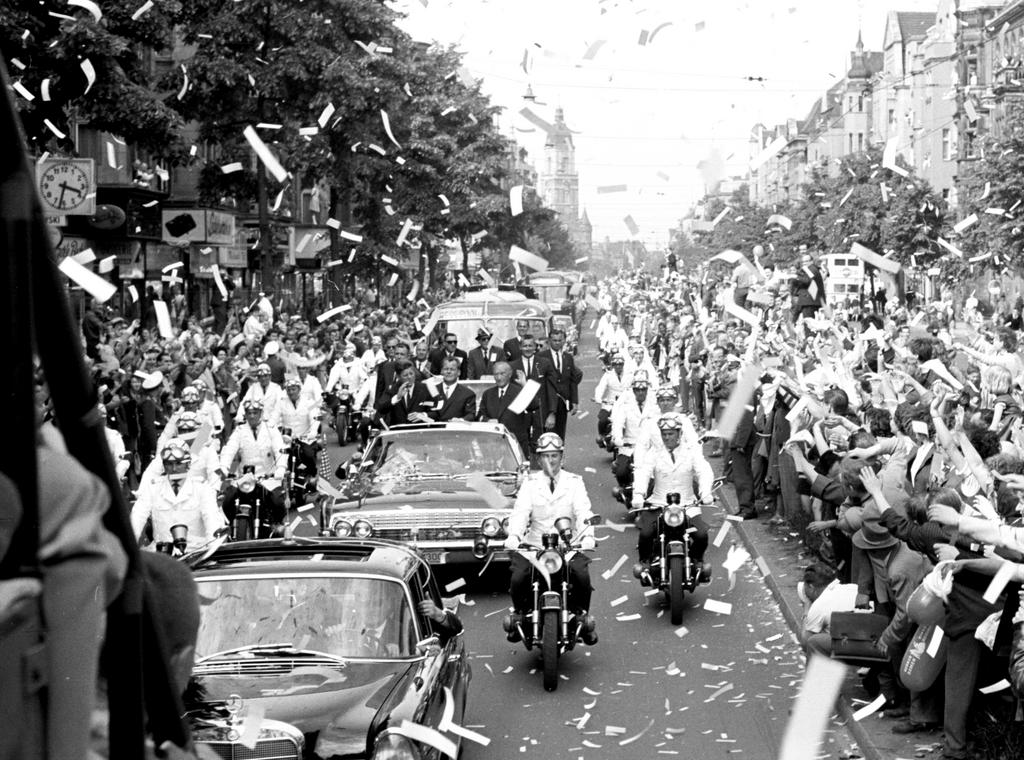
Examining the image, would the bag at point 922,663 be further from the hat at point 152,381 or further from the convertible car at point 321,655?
the hat at point 152,381

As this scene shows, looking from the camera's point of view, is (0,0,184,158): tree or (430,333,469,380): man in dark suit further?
(430,333,469,380): man in dark suit

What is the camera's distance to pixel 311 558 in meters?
8.45

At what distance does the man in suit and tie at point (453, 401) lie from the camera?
1973 centimetres

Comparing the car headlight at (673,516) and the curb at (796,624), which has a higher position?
the car headlight at (673,516)

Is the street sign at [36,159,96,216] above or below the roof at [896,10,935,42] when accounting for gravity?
below

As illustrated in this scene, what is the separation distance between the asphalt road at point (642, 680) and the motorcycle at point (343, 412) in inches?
463

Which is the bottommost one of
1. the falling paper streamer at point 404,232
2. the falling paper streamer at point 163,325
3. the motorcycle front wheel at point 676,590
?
the motorcycle front wheel at point 676,590

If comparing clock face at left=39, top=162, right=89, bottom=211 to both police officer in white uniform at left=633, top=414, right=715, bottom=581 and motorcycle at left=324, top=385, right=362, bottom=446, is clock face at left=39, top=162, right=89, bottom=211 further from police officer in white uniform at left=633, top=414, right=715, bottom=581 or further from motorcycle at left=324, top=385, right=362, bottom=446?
motorcycle at left=324, top=385, right=362, bottom=446

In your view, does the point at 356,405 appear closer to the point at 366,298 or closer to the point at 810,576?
the point at 810,576

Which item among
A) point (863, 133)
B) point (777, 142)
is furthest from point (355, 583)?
point (863, 133)

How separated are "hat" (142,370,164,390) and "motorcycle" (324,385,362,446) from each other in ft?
20.2

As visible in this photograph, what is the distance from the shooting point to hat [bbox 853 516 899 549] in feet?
33.8

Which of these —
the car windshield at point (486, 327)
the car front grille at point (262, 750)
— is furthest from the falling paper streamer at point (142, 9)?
the car front grille at point (262, 750)

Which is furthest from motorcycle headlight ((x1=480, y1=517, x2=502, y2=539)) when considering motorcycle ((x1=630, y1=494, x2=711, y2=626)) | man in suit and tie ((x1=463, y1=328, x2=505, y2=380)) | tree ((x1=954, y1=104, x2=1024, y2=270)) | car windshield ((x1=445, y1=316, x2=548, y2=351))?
tree ((x1=954, y1=104, x2=1024, y2=270))
